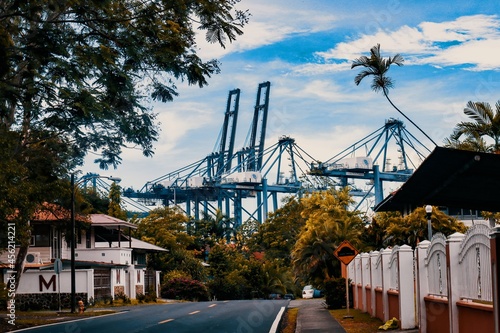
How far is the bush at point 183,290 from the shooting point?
215ft

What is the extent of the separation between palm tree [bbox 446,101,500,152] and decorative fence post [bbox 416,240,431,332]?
45.2 feet

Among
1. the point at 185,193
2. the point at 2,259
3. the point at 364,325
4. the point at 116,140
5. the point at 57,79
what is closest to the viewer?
the point at 57,79

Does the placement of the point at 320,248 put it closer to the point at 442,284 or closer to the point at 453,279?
the point at 442,284

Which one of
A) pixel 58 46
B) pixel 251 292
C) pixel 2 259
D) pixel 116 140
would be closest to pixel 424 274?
pixel 58 46

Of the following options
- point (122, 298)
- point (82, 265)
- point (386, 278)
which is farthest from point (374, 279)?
point (122, 298)

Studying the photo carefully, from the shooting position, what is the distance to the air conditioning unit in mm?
51009

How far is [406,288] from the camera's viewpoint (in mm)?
18828

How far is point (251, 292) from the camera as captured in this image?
247 feet

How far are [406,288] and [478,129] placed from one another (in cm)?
1292

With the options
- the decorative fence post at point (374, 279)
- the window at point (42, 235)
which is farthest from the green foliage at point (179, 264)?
the decorative fence post at point (374, 279)

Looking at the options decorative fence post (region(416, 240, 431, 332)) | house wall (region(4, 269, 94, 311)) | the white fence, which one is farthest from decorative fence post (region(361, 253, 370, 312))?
house wall (region(4, 269, 94, 311))

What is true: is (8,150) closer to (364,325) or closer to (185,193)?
(364,325)

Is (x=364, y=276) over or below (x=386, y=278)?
below

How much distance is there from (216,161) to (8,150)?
5304 inches
